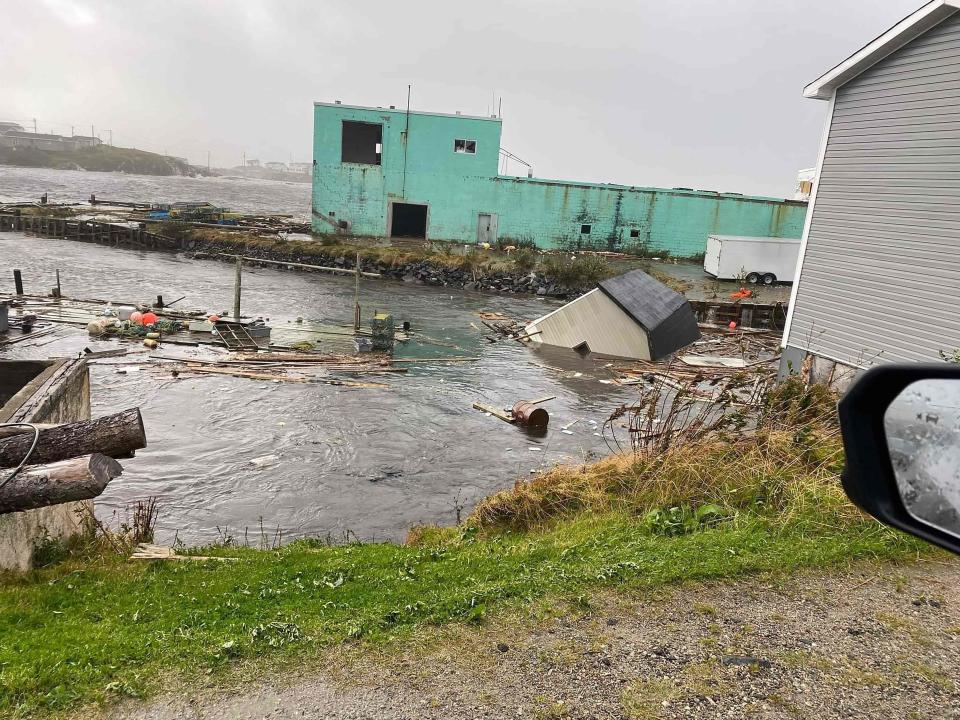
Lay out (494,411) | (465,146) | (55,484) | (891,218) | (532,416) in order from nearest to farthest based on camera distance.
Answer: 1. (55,484)
2. (891,218)
3. (532,416)
4. (494,411)
5. (465,146)

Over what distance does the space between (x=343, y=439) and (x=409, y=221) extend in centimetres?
3190

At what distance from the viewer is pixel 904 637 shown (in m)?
4.62

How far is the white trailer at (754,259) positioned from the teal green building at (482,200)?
6467mm

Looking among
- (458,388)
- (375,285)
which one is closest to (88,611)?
(458,388)

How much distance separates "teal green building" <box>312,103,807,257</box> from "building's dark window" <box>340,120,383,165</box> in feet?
0.80

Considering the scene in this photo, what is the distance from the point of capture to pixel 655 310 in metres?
23.1

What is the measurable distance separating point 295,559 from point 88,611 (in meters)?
2.01

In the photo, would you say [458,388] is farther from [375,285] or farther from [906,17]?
[375,285]

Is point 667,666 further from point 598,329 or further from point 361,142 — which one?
point 361,142

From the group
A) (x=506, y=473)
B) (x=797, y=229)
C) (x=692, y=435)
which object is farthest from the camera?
(x=797, y=229)

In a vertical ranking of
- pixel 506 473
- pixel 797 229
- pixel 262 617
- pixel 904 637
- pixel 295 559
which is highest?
pixel 797 229

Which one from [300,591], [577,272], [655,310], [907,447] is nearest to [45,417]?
[300,591]

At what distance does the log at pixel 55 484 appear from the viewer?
4.58m

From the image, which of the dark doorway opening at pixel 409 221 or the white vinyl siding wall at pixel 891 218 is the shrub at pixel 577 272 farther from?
the white vinyl siding wall at pixel 891 218
